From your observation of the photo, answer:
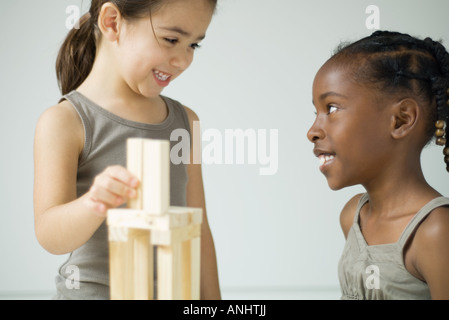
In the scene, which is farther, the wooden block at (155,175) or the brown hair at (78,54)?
the brown hair at (78,54)

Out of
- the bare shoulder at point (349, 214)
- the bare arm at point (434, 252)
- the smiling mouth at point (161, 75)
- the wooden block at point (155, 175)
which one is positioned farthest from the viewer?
the bare shoulder at point (349, 214)

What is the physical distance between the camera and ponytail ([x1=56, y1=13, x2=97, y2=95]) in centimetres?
75

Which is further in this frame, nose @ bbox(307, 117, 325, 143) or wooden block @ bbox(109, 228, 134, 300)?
nose @ bbox(307, 117, 325, 143)

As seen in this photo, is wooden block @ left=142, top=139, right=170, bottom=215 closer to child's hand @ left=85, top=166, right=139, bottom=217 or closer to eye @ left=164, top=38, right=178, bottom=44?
child's hand @ left=85, top=166, right=139, bottom=217

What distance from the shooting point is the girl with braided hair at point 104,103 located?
24.0 inches

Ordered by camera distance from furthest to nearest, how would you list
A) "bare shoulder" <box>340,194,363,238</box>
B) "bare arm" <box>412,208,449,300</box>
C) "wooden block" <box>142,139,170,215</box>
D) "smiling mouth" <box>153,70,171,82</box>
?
1. "bare shoulder" <box>340,194,363,238</box>
2. "smiling mouth" <box>153,70,171,82</box>
3. "bare arm" <box>412,208,449,300</box>
4. "wooden block" <box>142,139,170,215</box>

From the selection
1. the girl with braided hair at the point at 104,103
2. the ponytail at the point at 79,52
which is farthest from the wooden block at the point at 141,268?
the ponytail at the point at 79,52

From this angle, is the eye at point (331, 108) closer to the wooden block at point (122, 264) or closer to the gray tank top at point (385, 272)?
the gray tank top at point (385, 272)

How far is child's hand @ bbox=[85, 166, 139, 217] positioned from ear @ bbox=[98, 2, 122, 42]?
30 cm

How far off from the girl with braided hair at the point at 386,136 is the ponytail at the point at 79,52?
0.36 meters

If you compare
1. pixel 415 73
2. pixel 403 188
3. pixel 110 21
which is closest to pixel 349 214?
pixel 403 188

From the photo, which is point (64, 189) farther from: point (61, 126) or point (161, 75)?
point (161, 75)

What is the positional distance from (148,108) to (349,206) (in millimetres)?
373

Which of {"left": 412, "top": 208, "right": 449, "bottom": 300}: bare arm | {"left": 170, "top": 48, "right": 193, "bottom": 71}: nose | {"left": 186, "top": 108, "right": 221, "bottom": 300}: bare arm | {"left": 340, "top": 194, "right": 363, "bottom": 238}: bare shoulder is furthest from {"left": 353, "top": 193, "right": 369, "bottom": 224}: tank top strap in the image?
{"left": 170, "top": 48, "right": 193, "bottom": 71}: nose
